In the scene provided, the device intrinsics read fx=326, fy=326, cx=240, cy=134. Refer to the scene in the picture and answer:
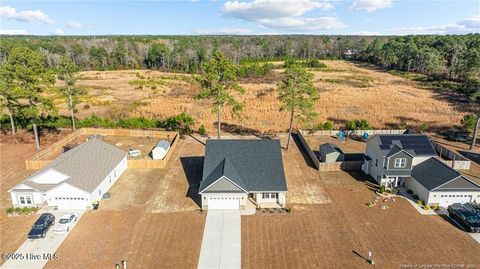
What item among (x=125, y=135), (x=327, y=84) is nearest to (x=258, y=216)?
(x=125, y=135)

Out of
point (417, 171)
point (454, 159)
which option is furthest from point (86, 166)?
point (454, 159)

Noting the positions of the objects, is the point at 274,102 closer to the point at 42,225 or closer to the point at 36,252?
the point at 42,225

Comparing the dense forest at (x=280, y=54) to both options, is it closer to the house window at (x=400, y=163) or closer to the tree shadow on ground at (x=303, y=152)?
the tree shadow on ground at (x=303, y=152)

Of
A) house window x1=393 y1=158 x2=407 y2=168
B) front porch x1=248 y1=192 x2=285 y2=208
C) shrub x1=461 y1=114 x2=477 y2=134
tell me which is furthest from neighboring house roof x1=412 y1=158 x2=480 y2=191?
shrub x1=461 y1=114 x2=477 y2=134

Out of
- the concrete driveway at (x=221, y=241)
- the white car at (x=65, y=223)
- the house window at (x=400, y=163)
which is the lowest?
the concrete driveway at (x=221, y=241)

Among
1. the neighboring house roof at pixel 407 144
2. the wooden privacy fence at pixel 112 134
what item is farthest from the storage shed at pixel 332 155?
the wooden privacy fence at pixel 112 134

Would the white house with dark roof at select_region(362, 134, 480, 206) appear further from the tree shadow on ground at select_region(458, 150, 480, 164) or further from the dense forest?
the dense forest
